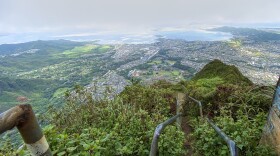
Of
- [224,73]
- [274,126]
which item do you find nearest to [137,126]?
[274,126]

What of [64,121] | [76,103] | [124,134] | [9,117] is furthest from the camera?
[76,103]

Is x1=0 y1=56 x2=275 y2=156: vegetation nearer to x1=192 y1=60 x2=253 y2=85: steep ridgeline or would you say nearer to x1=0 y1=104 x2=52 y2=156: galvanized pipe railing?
x1=0 y1=104 x2=52 y2=156: galvanized pipe railing

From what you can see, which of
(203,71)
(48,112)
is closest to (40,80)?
(203,71)

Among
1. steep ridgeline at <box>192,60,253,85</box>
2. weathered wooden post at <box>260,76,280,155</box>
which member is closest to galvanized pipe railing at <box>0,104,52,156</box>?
weathered wooden post at <box>260,76,280,155</box>

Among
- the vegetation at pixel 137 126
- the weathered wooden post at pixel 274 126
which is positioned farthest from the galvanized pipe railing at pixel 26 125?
the weathered wooden post at pixel 274 126

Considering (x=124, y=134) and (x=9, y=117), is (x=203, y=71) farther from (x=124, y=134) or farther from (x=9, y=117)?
(x=9, y=117)

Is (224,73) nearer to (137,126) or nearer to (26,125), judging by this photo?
(137,126)
